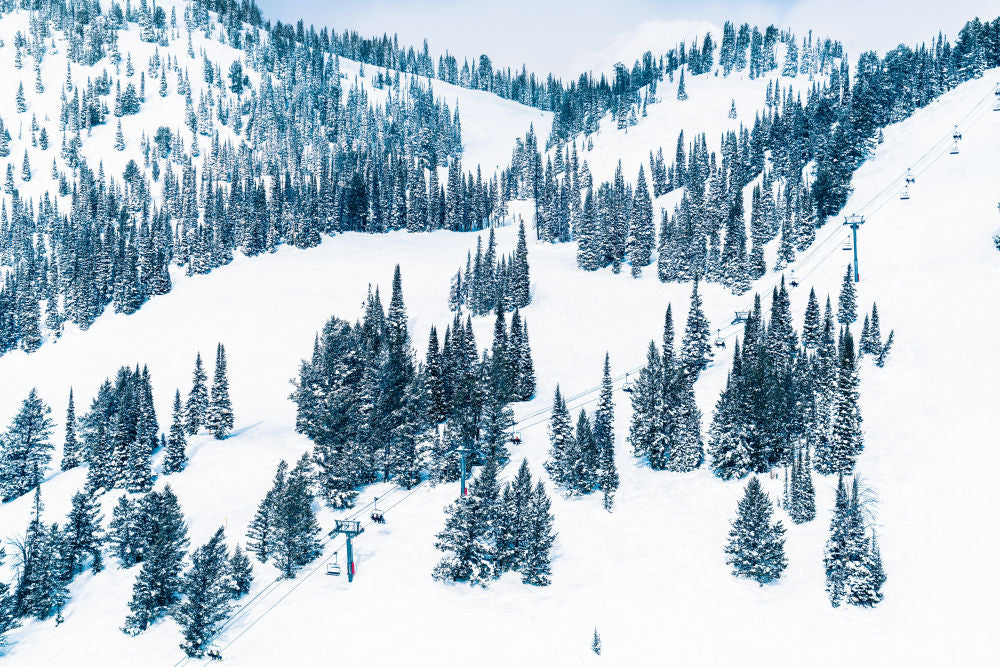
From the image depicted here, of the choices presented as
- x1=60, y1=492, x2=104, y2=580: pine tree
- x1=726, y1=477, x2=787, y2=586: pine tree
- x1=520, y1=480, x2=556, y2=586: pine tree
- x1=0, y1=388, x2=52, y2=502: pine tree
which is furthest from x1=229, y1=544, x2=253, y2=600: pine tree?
x1=0, y1=388, x2=52, y2=502: pine tree

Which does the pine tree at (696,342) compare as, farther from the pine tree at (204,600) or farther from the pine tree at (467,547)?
the pine tree at (204,600)

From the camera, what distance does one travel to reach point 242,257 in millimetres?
171500

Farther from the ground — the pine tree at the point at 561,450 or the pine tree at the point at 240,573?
the pine tree at the point at 561,450

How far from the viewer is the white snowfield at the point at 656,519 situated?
43.8 metres

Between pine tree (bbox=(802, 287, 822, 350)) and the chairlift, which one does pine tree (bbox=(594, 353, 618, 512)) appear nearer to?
the chairlift

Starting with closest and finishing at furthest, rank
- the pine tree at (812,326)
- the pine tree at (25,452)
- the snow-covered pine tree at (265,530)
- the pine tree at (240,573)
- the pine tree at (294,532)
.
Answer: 1. the pine tree at (240,573)
2. the pine tree at (294,532)
3. the snow-covered pine tree at (265,530)
4. the pine tree at (812,326)
5. the pine tree at (25,452)

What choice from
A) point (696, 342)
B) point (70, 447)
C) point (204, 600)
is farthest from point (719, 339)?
point (70, 447)

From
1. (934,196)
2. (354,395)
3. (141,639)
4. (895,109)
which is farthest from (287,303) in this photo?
(895,109)

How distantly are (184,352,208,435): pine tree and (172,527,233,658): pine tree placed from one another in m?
46.4

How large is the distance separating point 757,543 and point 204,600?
130ft

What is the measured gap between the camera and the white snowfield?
144 ft

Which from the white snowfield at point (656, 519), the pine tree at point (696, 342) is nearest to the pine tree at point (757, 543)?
the white snowfield at point (656, 519)

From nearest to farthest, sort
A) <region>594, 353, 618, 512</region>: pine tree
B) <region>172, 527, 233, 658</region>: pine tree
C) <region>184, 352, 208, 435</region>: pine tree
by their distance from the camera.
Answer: <region>172, 527, 233, 658</region>: pine tree
<region>594, 353, 618, 512</region>: pine tree
<region>184, 352, 208, 435</region>: pine tree

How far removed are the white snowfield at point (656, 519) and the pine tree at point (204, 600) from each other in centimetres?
171
